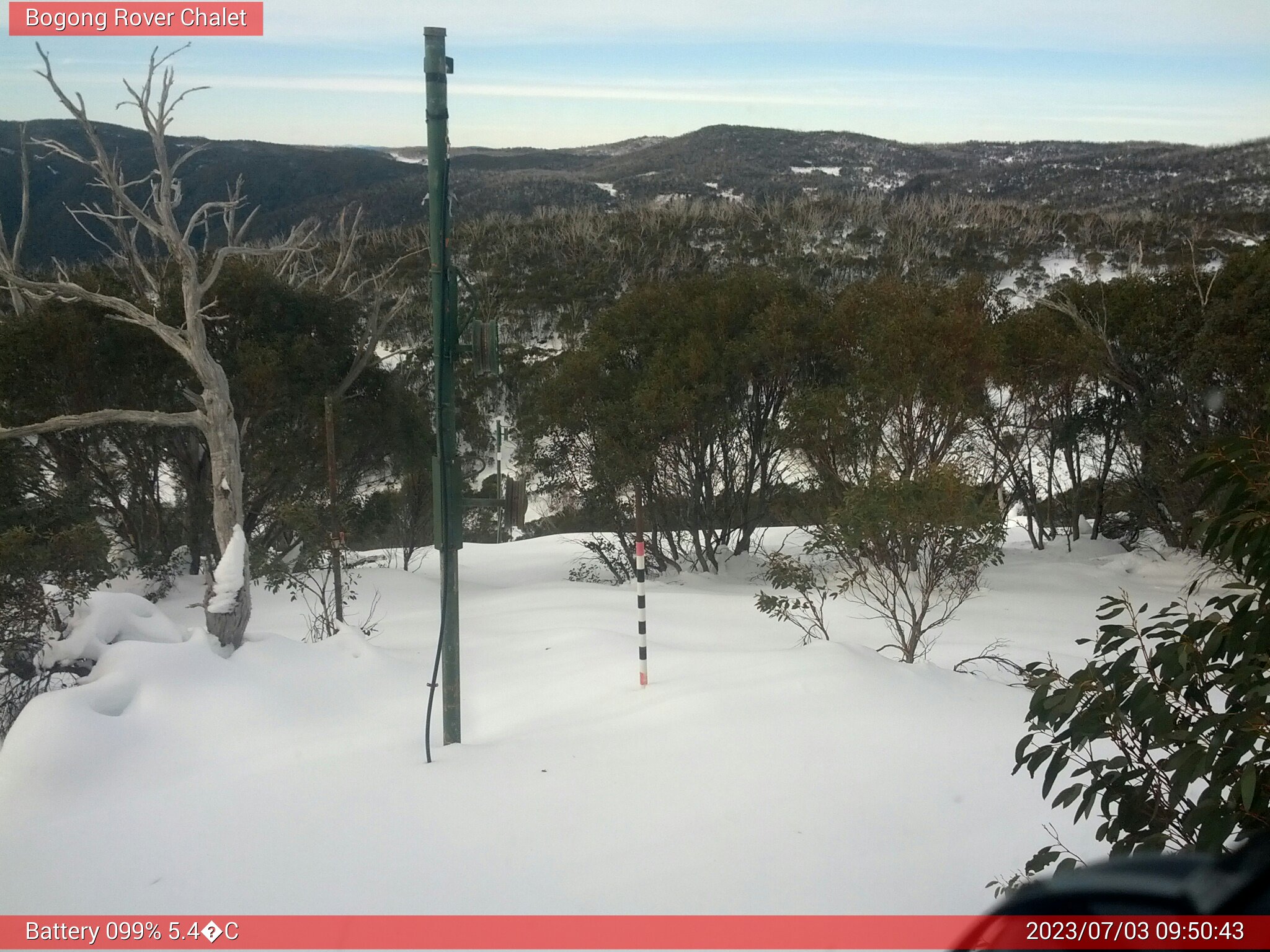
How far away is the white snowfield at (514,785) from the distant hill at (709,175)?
2649 centimetres

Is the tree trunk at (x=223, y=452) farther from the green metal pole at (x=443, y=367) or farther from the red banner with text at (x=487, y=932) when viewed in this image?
the red banner with text at (x=487, y=932)

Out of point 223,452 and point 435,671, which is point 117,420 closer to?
point 223,452

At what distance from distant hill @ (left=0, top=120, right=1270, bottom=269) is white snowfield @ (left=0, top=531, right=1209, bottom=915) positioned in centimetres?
2649

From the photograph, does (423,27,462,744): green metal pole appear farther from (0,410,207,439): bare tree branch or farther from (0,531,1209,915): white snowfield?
(0,410,207,439): bare tree branch

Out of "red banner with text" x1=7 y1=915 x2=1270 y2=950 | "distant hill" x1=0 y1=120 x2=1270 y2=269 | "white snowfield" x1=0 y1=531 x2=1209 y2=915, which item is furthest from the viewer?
"distant hill" x1=0 y1=120 x2=1270 y2=269

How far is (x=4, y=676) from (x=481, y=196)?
4827cm

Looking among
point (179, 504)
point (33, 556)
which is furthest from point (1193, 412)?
point (179, 504)

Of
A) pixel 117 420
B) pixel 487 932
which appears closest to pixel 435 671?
pixel 487 932

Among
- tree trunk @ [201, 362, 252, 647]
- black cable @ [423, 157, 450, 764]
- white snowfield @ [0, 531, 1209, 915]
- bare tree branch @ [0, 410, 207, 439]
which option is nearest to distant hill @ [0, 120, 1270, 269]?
bare tree branch @ [0, 410, 207, 439]

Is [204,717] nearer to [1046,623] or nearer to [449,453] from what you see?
[449,453]

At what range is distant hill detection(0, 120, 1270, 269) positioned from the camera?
1543 inches

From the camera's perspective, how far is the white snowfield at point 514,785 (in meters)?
3.34

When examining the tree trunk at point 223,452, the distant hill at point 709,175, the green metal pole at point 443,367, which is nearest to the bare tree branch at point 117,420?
the tree trunk at point 223,452

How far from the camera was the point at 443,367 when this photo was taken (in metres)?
A: 4.75
